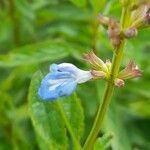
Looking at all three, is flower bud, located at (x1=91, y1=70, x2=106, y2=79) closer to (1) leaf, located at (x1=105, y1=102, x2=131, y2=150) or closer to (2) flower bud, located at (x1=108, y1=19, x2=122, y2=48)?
(2) flower bud, located at (x1=108, y1=19, x2=122, y2=48)

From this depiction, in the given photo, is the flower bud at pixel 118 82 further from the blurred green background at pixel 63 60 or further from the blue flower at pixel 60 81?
the blurred green background at pixel 63 60

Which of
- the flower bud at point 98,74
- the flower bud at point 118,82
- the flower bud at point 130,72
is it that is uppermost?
the flower bud at point 98,74

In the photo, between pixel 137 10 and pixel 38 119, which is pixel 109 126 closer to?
pixel 38 119

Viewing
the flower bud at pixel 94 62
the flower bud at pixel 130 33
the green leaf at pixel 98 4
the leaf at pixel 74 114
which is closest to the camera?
the flower bud at pixel 130 33

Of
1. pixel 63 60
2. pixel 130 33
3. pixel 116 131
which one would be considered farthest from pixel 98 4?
pixel 130 33

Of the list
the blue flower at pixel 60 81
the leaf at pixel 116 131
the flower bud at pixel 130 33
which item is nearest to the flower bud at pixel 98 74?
the blue flower at pixel 60 81

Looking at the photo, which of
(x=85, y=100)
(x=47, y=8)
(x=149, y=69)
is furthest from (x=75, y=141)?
(x=47, y=8)

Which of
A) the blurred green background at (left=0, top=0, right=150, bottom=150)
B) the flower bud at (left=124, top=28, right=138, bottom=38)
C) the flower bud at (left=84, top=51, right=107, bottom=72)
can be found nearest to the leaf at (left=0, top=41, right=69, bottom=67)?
the blurred green background at (left=0, top=0, right=150, bottom=150)

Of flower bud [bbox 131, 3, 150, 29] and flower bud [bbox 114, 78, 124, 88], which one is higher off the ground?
flower bud [bbox 131, 3, 150, 29]

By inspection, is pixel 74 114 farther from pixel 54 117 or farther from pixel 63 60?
pixel 63 60
